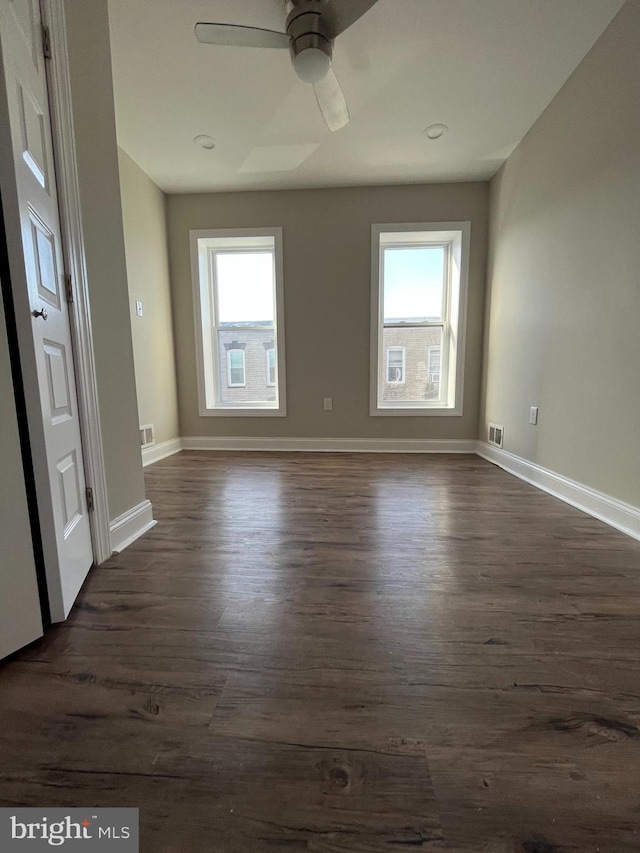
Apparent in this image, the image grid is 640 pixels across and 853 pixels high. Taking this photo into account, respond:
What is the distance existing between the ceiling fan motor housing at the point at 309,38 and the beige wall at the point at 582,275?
58.1 inches

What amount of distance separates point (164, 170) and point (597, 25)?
3076 millimetres

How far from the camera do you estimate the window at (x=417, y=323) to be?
3.39 metres

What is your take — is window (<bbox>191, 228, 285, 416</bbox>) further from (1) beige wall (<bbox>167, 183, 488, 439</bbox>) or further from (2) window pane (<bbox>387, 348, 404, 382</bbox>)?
(2) window pane (<bbox>387, 348, 404, 382</bbox>)

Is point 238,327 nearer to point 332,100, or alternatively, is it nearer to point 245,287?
point 245,287

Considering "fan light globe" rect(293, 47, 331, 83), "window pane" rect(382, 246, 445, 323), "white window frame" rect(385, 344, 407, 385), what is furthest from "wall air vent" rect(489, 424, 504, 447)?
"fan light globe" rect(293, 47, 331, 83)

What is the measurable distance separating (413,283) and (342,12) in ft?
7.08

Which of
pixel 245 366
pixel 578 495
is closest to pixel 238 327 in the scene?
pixel 245 366

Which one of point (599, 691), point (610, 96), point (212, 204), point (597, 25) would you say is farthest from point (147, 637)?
point (212, 204)

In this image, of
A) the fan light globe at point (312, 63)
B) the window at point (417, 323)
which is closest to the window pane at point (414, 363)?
the window at point (417, 323)

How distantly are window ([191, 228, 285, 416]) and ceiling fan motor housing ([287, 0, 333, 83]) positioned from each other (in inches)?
71.1

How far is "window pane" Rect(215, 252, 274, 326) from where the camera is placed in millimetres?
3600

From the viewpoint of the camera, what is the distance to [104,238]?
4.91 ft

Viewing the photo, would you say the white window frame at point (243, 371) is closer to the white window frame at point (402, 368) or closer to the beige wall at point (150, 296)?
the beige wall at point (150, 296)

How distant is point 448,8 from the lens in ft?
5.64
